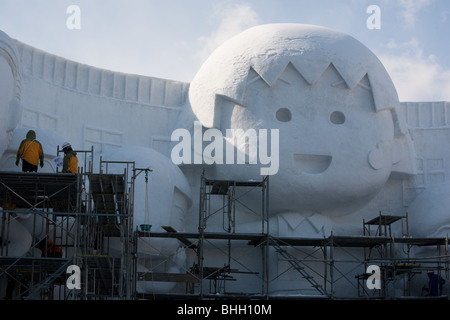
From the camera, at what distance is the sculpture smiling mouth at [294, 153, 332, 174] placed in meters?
23.6

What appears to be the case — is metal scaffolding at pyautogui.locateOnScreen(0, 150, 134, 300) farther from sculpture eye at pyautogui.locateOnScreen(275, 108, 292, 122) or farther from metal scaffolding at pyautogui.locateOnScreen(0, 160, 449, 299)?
sculpture eye at pyautogui.locateOnScreen(275, 108, 292, 122)

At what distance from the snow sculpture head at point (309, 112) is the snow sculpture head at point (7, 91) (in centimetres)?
608

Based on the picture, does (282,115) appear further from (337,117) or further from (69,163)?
(69,163)

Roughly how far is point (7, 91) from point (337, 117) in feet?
29.4

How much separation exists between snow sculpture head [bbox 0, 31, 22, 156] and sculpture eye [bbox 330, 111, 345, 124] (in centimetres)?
844

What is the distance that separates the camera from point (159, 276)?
2061 cm

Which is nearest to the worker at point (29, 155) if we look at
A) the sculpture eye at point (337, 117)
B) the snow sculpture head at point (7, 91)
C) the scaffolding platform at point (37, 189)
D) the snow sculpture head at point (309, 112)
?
the scaffolding platform at point (37, 189)

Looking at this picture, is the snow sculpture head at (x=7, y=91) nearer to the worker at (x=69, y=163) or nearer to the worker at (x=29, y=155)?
the worker at (x=29, y=155)

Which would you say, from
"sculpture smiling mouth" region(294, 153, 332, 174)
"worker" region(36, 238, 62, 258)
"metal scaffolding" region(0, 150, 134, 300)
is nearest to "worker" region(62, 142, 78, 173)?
"metal scaffolding" region(0, 150, 134, 300)

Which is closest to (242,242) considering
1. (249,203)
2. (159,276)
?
(249,203)

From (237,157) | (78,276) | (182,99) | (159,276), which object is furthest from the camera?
(182,99)

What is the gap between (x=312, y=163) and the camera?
23.7m
